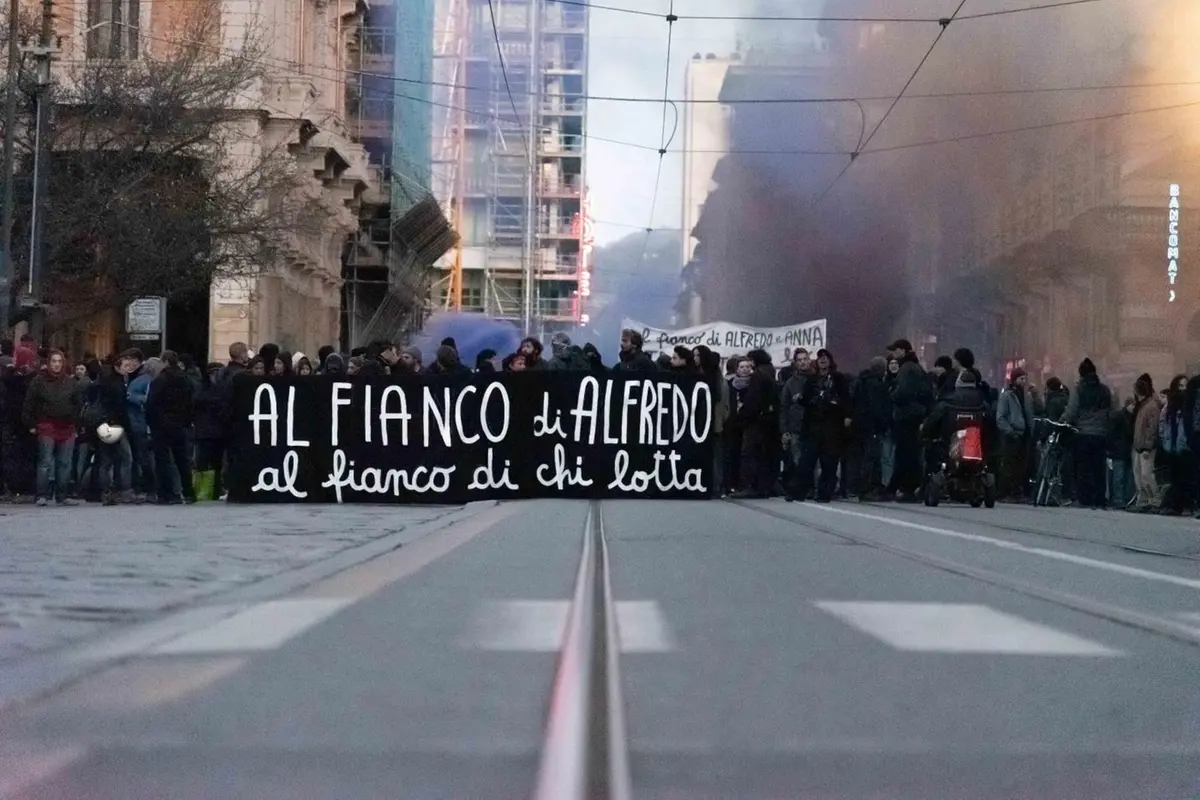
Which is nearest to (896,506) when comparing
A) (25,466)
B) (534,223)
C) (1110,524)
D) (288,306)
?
(1110,524)

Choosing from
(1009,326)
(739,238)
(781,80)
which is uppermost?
(781,80)

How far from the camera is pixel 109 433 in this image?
615 inches

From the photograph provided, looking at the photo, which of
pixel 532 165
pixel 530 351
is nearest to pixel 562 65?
pixel 532 165

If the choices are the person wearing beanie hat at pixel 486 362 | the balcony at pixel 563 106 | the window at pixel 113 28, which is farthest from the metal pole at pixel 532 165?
the person wearing beanie hat at pixel 486 362

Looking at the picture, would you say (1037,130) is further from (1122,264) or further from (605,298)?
(605,298)

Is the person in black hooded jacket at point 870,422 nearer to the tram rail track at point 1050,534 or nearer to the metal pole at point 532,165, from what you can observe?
the tram rail track at point 1050,534

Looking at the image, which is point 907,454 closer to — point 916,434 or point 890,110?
point 916,434

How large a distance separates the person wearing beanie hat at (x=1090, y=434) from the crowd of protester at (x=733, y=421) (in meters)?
0.01

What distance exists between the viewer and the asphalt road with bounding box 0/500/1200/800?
3119 mm

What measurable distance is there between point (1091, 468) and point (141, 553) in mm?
12136

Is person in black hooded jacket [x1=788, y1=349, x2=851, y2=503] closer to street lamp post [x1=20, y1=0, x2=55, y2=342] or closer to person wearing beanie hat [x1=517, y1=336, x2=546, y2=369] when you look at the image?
person wearing beanie hat [x1=517, y1=336, x2=546, y2=369]

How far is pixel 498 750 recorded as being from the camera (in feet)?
10.8

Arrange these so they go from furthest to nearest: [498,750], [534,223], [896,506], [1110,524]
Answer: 1. [534,223]
2. [896,506]
3. [1110,524]
4. [498,750]

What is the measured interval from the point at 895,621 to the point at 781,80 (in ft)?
114
